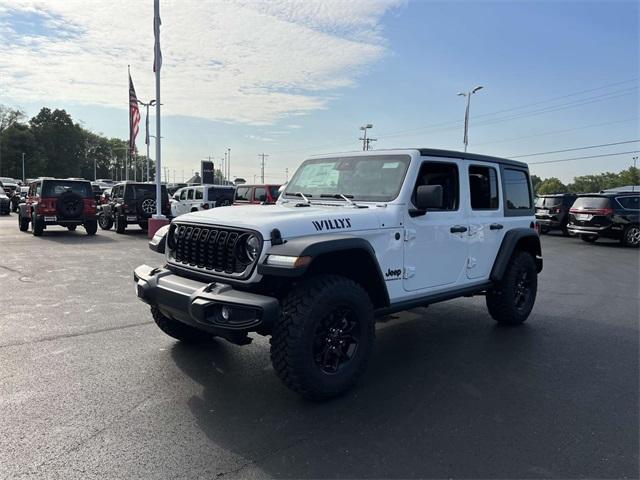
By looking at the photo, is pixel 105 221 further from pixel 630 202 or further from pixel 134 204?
pixel 630 202

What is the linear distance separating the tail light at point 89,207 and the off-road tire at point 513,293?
13987 mm

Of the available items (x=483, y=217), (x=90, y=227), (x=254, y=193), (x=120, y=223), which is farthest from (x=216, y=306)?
(x=120, y=223)

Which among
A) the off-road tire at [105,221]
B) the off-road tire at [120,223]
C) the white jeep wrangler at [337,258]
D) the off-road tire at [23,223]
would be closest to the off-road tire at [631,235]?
the white jeep wrangler at [337,258]

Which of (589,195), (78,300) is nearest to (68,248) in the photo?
(78,300)

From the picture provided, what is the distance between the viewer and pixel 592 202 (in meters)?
16.3

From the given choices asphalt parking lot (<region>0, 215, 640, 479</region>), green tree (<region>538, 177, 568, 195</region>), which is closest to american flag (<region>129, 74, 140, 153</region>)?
asphalt parking lot (<region>0, 215, 640, 479</region>)

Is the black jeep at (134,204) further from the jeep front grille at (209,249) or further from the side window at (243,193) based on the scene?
the jeep front grille at (209,249)

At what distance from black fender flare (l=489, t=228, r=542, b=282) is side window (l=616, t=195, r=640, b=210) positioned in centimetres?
1249

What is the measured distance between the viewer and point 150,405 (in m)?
3.49

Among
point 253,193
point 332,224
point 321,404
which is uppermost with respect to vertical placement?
point 253,193

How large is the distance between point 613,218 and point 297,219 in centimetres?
1577

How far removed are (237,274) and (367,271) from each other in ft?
3.49

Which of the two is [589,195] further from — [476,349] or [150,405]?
[150,405]

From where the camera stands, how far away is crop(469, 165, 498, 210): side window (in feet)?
16.8
